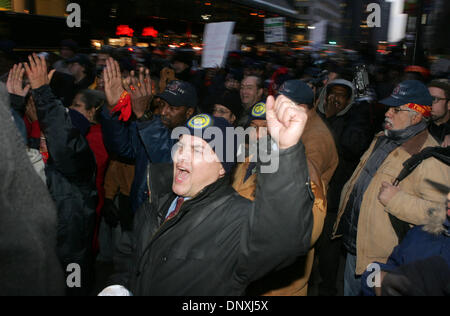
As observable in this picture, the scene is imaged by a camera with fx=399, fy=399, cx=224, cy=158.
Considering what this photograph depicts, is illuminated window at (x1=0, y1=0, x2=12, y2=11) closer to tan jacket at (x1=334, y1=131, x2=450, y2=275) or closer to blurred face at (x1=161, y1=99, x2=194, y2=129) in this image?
blurred face at (x1=161, y1=99, x2=194, y2=129)

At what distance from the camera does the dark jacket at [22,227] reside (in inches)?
43.8

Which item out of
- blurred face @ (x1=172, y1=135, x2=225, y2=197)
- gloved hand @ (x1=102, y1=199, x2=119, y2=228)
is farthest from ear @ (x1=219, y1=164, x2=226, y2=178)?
gloved hand @ (x1=102, y1=199, x2=119, y2=228)

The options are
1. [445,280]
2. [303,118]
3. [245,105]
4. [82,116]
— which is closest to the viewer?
[303,118]

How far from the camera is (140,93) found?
3.41 m

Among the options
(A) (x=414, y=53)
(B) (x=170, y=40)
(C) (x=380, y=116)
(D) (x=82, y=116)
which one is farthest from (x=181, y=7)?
(D) (x=82, y=116)

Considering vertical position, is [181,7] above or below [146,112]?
above

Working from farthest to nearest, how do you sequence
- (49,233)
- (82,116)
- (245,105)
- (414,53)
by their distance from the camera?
(414,53) < (245,105) < (82,116) < (49,233)

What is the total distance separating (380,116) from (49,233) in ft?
19.8

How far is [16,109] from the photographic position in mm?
3207

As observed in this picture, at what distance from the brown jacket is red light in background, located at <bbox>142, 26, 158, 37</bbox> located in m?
15.9

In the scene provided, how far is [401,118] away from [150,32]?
55.1 feet

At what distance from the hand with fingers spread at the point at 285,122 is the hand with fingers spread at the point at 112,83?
2.13 meters
